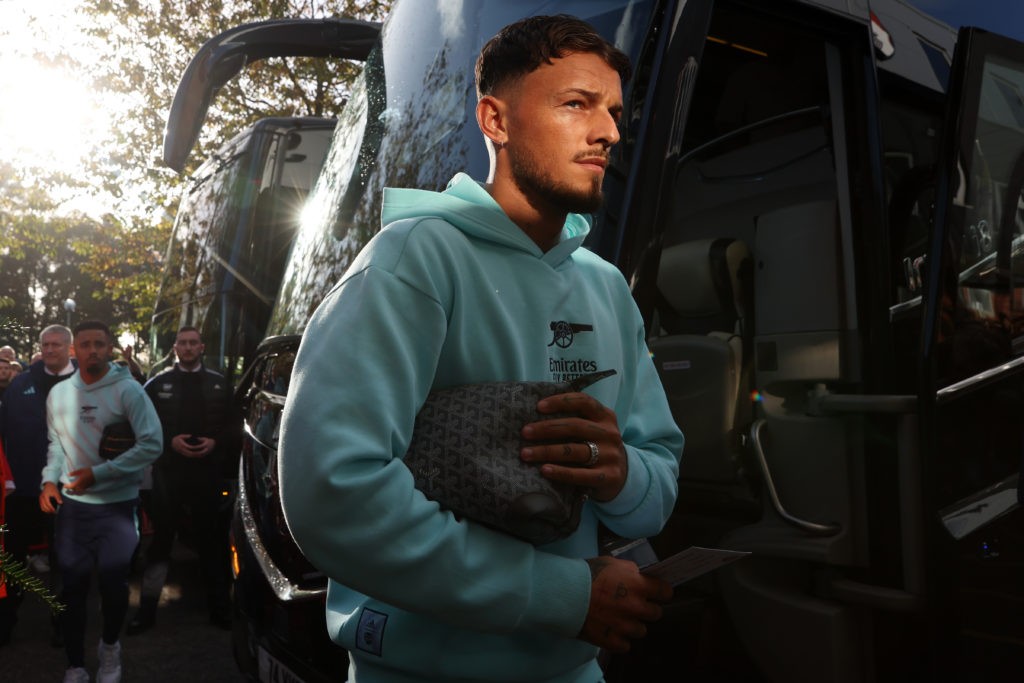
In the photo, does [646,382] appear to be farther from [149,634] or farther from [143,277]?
[143,277]

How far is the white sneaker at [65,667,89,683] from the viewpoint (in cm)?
461

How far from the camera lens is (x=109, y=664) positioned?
183 inches

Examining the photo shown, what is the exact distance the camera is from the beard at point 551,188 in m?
1.44

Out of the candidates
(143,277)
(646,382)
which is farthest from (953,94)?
(143,277)

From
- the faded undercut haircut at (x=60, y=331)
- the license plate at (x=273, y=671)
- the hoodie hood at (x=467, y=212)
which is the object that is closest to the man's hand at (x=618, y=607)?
the hoodie hood at (x=467, y=212)

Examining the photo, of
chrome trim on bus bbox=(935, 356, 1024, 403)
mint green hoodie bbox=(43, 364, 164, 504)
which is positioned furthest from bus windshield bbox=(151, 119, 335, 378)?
chrome trim on bus bbox=(935, 356, 1024, 403)

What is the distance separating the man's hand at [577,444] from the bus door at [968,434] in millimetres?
1364

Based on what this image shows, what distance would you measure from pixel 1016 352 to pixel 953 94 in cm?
70

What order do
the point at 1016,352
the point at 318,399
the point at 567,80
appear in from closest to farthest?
1. the point at 318,399
2. the point at 567,80
3. the point at 1016,352

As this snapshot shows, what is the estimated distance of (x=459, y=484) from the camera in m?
1.24

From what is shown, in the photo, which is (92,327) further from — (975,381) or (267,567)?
(975,381)

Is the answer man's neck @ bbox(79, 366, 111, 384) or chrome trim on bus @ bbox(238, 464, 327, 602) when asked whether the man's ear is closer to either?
chrome trim on bus @ bbox(238, 464, 327, 602)

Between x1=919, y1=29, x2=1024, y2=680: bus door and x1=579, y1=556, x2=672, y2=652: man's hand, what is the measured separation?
1325mm

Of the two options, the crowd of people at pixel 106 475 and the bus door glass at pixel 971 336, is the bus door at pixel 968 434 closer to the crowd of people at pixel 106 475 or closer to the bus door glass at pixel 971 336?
the bus door glass at pixel 971 336
